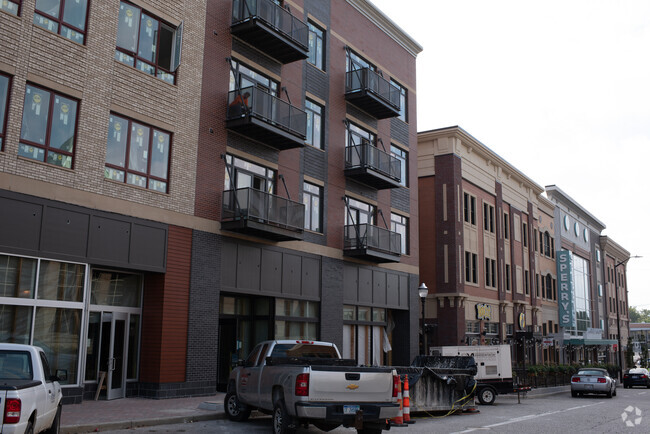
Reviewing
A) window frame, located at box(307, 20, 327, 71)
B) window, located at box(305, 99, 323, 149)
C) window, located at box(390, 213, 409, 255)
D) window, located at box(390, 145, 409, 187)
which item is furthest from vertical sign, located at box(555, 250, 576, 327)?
window frame, located at box(307, 20, 327, 71)

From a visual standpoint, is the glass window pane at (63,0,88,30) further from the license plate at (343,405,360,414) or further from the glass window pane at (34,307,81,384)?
the license plate at (343,405,360,414)

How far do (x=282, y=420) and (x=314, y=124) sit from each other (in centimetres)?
1665

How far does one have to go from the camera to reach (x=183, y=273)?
19266mm

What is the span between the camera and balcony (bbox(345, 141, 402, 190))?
2691cm

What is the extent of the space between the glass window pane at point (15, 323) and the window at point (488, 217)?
32313 mm

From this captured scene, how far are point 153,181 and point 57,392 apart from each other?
9.35 metres

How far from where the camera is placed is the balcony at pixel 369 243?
85.9ft

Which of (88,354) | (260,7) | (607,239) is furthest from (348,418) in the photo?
(607,239)

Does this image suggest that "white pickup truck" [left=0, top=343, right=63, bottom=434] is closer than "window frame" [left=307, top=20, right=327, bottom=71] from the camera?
Yes

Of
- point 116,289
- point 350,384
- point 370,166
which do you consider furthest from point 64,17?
point 370,166

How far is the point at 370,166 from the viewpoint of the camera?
26875 mm

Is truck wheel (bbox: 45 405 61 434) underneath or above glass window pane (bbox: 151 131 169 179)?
underneath

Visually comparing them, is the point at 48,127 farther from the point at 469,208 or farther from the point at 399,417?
the point at 469,208

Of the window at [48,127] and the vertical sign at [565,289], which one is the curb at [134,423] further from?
the vertical sign at [565,289]
